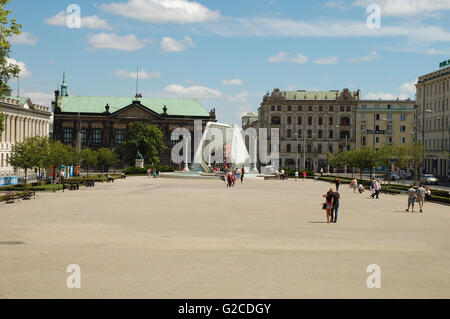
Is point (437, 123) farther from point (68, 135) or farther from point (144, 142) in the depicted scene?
point (68, 135)

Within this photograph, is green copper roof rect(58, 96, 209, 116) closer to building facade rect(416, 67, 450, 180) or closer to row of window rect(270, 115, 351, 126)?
row of window rect(270, 115, 351, 126)

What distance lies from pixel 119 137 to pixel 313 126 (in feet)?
156

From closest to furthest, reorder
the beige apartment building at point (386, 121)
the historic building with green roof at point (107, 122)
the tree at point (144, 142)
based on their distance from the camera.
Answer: the tree at point (144, 142) < the beige apartment building at point (386, 121) < the historic building with green roof at point (107, 122)

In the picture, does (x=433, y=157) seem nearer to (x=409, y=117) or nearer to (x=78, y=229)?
(x=409, y=117)

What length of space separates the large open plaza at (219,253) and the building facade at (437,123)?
74902 mm

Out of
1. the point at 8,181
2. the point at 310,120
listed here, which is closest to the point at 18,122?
the point at 8,181

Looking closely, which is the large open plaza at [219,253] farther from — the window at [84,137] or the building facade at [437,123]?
the window at [84,137]

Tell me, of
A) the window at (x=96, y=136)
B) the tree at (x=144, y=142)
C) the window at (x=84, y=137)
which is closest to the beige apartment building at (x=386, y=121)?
the tree at (x=144, y=142)

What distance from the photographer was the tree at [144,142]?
125625 millimetres

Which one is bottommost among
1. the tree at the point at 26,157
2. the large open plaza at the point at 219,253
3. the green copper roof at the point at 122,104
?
the large open plaza at the point at 219,253

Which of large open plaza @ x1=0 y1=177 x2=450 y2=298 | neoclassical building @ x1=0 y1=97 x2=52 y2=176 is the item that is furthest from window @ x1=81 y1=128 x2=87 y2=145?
large open plaza @ x1=0 y1=177 x2=450 y2=298
